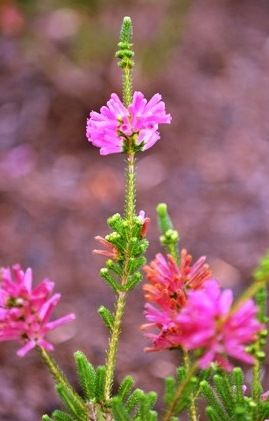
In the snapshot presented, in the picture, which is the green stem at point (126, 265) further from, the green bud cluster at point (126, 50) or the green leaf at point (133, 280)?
the green bud cluster at point (126, 50)

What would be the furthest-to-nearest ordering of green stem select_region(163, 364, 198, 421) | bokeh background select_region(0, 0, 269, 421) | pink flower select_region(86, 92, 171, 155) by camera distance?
bokeh background select_region(0, 0, 269, 421), pink flower select_region(86, 92, 171, 155), green stem select_region(163, 364, 198, 421)

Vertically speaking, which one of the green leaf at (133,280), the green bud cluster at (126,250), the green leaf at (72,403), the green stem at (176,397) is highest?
the green bud cluster at (126,250)

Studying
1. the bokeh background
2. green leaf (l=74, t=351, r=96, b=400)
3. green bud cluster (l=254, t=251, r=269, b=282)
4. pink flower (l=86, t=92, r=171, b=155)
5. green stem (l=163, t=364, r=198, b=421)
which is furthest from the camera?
the bokeh background

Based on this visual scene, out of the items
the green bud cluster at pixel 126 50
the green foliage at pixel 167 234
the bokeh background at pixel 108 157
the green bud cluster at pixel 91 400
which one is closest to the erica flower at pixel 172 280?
the green foliage at pixel 167 234

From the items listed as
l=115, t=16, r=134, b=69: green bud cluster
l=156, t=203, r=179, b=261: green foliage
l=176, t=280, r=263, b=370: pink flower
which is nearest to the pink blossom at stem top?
l=176, t=280, r=263, b=370: pink flower

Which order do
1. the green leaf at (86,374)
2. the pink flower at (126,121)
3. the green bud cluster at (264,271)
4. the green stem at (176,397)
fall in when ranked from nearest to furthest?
the green bud cluster at (264,271), the green stem at (176,397), the pink flower at (126,121), the green leaf at (86,374)

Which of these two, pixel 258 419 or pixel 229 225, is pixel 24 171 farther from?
pixel 258 419

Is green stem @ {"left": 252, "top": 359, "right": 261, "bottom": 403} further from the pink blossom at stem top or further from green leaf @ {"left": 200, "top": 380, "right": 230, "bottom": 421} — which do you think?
the pink blossom at stem top
